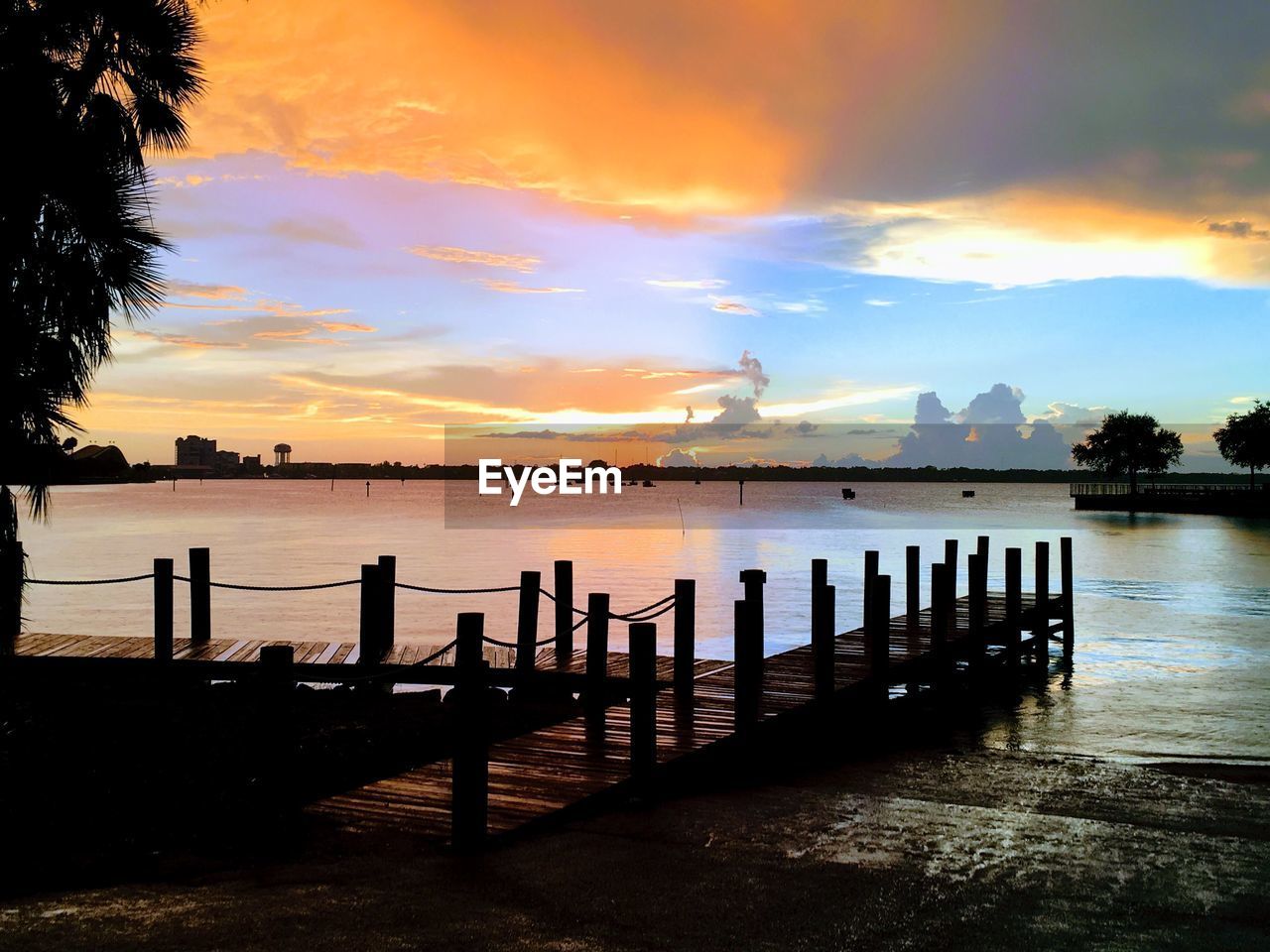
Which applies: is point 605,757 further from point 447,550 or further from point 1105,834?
point 447,550

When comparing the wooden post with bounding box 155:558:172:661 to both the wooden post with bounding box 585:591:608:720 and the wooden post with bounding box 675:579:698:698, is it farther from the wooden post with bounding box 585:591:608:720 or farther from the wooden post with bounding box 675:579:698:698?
the wooden post with bounding box 675:579:698:698

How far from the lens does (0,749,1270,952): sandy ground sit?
6.58 metres

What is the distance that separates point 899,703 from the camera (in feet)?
59.1

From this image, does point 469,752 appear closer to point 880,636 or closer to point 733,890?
point 733,890

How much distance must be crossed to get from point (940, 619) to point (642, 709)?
917 cm

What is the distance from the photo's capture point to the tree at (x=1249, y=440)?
122188 millimetres

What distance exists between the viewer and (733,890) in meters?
7.52

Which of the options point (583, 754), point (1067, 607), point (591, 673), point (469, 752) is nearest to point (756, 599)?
point (591, 673)

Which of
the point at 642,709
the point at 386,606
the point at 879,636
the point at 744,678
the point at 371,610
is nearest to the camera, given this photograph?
the point at 642,709

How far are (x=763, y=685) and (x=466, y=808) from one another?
6.76 metres

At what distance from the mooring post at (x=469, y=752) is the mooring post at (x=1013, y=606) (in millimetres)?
14832

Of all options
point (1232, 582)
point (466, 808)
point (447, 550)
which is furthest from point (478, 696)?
point (447, 550)

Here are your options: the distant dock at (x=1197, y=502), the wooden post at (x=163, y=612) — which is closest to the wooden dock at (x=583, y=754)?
the wooden post at (x=163, y=612)

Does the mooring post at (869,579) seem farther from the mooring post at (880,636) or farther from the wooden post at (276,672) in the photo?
the wooden post at (276,672)
